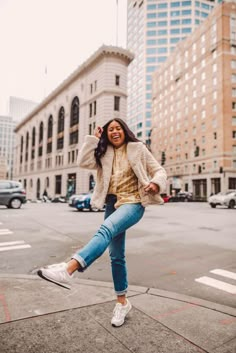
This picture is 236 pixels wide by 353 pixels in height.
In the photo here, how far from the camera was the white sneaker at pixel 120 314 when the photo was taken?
2.30m

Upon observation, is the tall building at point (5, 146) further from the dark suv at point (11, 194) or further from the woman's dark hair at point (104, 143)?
the woman's dark hair at point (104, 143)

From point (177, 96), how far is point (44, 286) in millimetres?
61809

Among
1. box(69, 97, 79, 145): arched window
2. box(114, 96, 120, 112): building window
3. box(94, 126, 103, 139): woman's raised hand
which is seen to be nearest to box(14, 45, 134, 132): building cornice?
box(69, 97, 79, 145): arched window

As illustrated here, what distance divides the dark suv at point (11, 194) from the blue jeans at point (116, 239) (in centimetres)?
1693

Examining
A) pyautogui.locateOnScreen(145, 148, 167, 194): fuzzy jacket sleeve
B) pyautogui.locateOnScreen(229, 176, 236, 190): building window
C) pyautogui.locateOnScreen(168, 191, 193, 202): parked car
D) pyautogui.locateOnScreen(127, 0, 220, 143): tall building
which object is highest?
pyautogui.locateOnScreen(127, 0, 220, 143): tall building

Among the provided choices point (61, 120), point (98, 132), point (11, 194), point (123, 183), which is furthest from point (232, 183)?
point (123, 183)

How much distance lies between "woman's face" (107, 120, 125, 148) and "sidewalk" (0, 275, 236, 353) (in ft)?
5.20

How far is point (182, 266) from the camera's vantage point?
4.59 meters

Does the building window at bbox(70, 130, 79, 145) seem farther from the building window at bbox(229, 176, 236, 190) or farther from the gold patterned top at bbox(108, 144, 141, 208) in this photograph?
the gold patterned top at bbox(108, 144, 141, 208)

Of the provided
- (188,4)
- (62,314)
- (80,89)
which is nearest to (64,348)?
(62,314)

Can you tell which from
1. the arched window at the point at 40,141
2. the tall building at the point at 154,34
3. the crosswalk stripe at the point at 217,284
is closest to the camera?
the crosswalk stripe at the point at 217,284

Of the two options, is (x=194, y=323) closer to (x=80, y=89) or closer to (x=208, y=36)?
(x=80, y=89)

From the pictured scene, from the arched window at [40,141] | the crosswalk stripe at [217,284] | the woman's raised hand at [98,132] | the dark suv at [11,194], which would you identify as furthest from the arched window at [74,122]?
the woman's raised hand at [98,132]

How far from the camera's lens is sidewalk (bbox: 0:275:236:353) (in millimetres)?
2008
